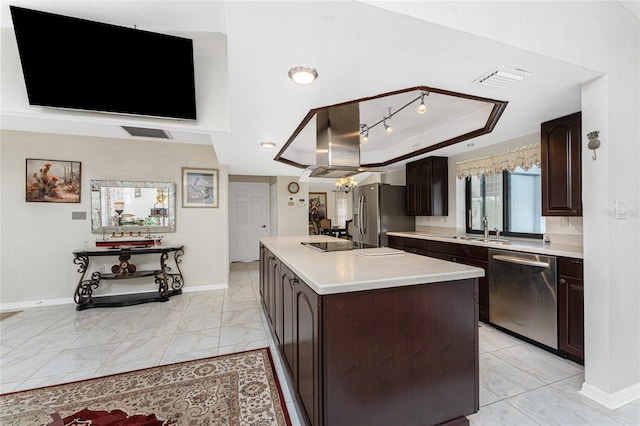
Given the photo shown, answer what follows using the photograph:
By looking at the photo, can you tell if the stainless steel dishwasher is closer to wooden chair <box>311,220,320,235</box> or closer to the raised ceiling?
the raised ceiling

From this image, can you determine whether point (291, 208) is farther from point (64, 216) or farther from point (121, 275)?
point (64, 216)

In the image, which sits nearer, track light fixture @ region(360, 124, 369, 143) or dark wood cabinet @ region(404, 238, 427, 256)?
track light fixture @ region(360, 124, 369, 143)

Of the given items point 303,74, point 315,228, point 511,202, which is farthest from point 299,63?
point 315,228

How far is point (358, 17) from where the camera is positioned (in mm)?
1148

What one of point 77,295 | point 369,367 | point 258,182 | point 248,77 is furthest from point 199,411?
point 258,182

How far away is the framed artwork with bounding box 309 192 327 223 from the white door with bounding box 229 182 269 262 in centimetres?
275

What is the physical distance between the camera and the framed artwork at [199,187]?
4219 millimetres

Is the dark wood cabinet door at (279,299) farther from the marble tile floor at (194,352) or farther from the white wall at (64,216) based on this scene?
the white wall at (64,216)

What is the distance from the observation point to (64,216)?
3736 mm

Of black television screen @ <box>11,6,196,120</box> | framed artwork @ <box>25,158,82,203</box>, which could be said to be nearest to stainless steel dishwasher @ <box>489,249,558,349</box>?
black television screen @ <box>11,6,196,120</box>

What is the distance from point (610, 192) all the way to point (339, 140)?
76.5 inches

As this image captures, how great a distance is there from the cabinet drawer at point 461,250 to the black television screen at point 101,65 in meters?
3.42

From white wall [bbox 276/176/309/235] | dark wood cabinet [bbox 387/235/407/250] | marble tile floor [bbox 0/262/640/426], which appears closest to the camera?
marble tile floor [bbox 0/262/640/426]

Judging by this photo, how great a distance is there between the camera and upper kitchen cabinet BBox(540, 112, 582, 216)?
7.36 feet
